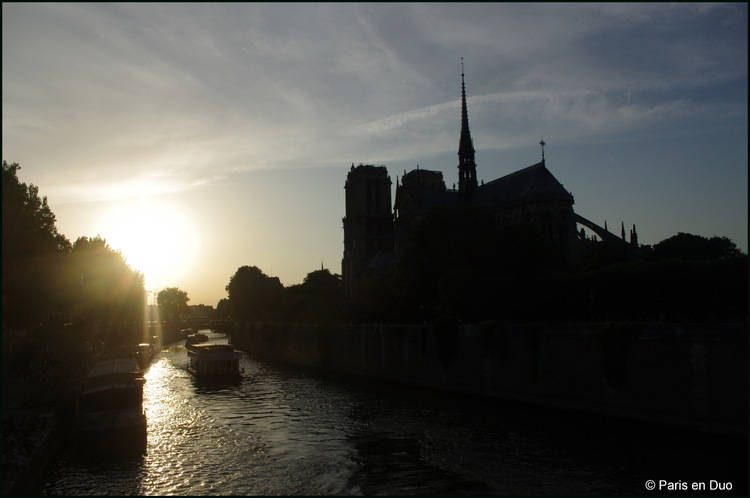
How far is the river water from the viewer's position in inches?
776

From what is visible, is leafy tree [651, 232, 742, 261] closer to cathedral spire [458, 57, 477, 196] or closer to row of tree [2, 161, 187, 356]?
cathedral spire [458, 57, 477, 196]

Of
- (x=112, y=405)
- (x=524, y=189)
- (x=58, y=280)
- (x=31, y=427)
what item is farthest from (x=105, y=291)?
(x=524, y=189)

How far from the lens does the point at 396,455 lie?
2353 cm

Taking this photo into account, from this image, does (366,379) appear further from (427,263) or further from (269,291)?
(269,291)

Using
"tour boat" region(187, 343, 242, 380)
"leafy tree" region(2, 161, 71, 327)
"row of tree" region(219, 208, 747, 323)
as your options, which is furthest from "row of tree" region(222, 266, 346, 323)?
"leafy tree" region(2, 161, 71, 327)

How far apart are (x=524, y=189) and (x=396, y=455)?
64.7 metres

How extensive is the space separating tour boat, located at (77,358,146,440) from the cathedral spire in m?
72.1

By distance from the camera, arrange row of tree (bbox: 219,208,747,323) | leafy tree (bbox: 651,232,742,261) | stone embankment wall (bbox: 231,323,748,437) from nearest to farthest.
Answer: stone embankment wall (bbox: 231,323,748,437)
row of tree (bbox: 219,208,747,323)
leafy tree (bbox: 651,232,742,261)

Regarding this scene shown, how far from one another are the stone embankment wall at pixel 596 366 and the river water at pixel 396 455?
92 centimetres

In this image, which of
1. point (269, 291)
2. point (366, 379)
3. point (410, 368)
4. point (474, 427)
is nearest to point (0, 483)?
point (474, 427)

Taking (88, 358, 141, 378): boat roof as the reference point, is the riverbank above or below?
below

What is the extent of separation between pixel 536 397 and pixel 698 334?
953 cm

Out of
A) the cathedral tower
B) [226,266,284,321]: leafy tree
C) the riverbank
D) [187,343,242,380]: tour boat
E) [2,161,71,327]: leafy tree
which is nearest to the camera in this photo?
the riverbank

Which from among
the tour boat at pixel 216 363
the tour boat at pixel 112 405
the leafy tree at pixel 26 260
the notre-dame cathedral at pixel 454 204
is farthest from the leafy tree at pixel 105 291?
the notre-dame cathedral at pixel 454 204
